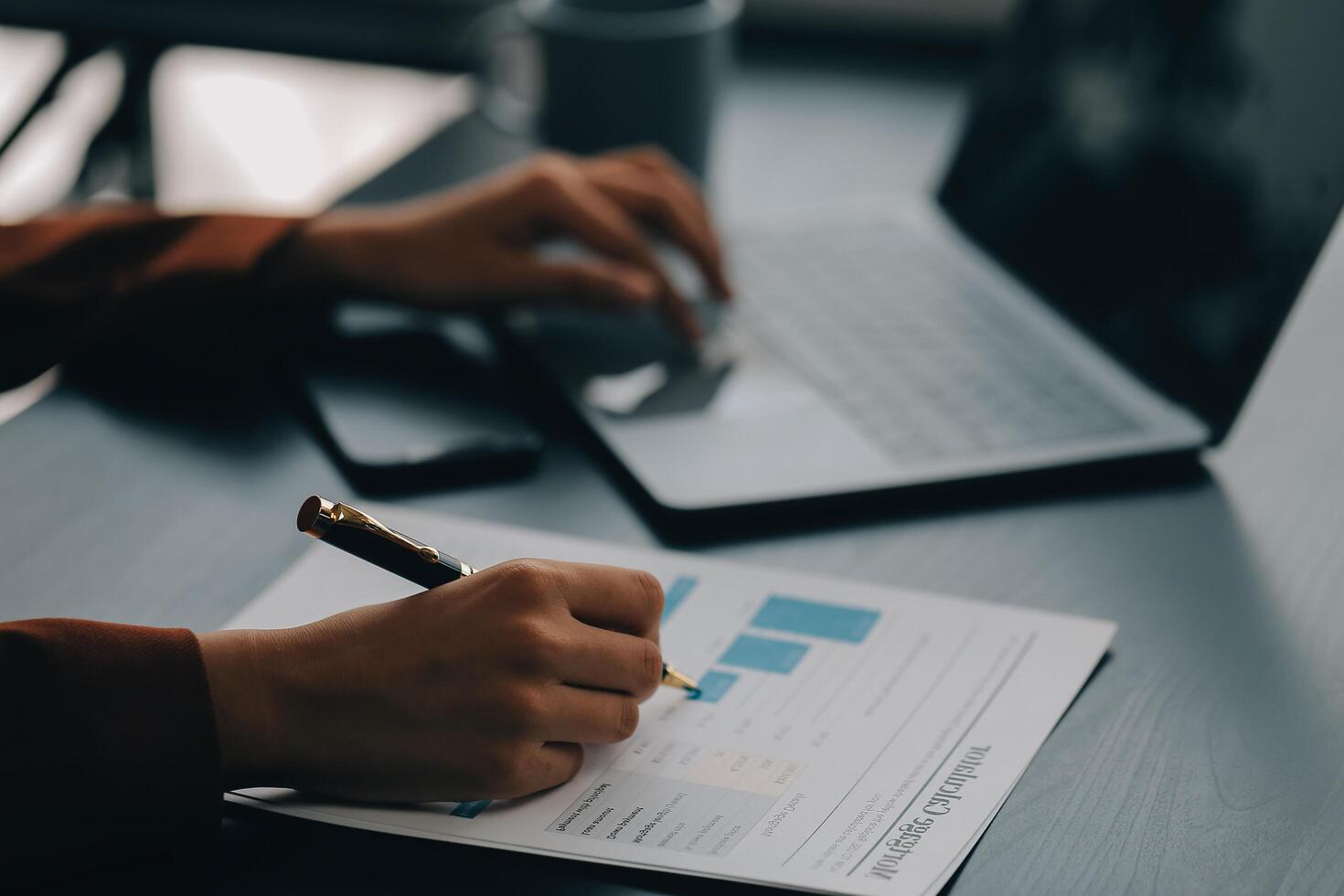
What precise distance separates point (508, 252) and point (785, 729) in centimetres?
44

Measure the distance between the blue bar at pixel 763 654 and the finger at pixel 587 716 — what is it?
2.6 inches

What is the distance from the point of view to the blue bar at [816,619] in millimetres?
608

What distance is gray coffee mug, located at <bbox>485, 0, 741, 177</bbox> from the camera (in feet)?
3.43

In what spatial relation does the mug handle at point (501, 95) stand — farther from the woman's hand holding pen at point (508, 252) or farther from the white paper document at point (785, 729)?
the white paper document at point (785, 729)

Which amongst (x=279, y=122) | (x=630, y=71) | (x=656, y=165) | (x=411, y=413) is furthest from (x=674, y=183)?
(x=279, y=122)

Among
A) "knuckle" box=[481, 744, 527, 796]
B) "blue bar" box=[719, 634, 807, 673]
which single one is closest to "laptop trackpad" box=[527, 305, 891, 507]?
"blue bar" box=[719, 634, 807, 673]

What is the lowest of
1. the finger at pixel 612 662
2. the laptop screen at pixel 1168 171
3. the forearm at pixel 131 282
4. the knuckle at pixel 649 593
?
the forearm at pixel 131 282

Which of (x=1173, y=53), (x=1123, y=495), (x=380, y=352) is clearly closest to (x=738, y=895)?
(x=1123, y=495)

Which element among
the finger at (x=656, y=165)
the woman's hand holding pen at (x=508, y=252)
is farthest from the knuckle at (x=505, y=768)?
the finger at (x=656, y=165)

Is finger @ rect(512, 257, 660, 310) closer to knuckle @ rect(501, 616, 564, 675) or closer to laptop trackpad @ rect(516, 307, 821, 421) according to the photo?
laptop trackpad @ rect(516, 307, 821, 421)

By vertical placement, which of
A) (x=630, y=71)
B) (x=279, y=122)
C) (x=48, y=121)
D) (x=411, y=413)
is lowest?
(x=48, y=121)

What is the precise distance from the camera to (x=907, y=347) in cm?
85

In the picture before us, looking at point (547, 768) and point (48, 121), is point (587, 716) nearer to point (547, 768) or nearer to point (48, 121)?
point (547, 768)

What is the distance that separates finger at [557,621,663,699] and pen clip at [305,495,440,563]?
0.21 ft
